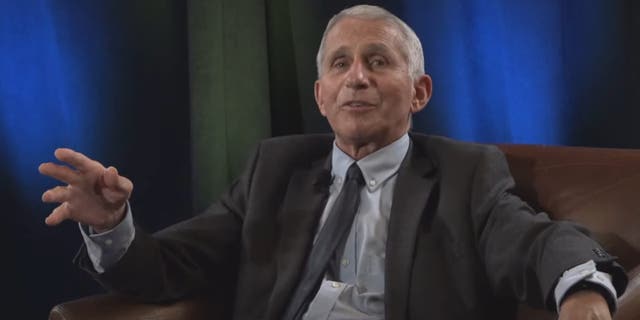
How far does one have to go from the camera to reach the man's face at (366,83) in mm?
1690

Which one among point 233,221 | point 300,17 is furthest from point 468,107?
point 233,221

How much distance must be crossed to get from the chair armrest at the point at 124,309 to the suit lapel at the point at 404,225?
398 millimetres

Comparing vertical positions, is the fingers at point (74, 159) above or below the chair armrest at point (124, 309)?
above

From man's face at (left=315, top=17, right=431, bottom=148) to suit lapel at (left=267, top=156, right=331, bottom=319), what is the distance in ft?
0.36

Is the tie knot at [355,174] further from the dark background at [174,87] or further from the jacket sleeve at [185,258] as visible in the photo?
the dark background at [174,87]

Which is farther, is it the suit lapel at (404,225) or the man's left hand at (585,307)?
the suit lapel at (404,225)

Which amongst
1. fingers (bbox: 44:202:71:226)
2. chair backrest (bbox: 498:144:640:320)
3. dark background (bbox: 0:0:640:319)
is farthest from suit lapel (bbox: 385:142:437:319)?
fingers (bbox: 44:202:71:226)

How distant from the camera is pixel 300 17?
7.19ft

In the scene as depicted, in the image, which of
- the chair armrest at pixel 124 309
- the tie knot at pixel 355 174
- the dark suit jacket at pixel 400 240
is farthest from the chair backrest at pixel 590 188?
the chair armrest at pixel 124 309

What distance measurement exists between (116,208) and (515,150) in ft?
2.82

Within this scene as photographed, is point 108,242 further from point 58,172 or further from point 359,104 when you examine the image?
point 359,104

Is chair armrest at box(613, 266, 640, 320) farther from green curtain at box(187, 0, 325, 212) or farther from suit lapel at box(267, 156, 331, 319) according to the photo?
green curtain at box(187, 0, 325, 212)

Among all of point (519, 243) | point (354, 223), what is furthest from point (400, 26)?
point (519, 243)

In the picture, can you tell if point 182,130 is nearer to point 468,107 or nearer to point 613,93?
point 468,107
